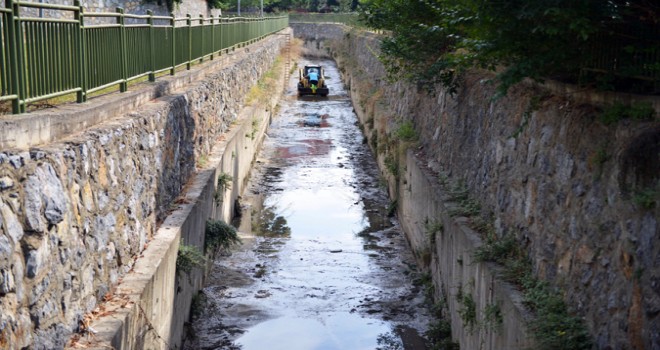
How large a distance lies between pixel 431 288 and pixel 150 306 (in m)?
5.22

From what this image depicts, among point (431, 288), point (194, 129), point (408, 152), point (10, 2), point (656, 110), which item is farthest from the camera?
point (408, 152)

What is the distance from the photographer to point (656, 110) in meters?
6.21

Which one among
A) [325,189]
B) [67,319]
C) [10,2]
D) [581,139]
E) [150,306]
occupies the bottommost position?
[325,189]

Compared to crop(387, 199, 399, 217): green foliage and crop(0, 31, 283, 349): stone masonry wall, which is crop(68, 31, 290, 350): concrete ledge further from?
crop(387, 199, 399, 217): green foliage

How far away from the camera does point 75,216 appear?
667cm

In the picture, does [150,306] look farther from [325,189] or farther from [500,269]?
[325,189]

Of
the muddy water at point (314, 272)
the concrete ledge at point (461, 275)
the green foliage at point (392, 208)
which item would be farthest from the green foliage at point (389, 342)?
the green foliage at point (392, 208)

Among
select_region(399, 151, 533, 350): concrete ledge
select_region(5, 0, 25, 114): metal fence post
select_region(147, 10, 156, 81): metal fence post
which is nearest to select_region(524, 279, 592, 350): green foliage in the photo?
select_region(399, 151, 533, 350): concrete ledge

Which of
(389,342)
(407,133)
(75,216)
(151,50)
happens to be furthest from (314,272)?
(75,216)

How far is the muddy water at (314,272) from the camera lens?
436 inches

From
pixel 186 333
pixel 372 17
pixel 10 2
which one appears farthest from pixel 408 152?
pixel 10 2

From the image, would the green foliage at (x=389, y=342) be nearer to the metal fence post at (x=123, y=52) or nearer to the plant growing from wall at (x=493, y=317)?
the plant growing from wall at (x=493, y=317)

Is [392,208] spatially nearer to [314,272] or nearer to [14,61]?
[314,272]

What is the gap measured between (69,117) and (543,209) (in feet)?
14.3
